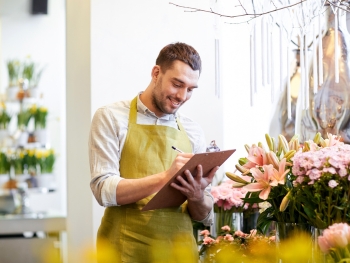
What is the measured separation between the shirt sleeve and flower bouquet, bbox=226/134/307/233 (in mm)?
511

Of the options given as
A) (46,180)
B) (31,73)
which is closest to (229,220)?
(46,180)

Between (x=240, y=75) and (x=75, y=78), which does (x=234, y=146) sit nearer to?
(x=240, y=75)

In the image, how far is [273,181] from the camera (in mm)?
1601

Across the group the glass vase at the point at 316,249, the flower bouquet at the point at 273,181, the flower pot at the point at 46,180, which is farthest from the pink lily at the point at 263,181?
the flower pot at the point at 46,180

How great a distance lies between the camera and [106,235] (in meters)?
2.24

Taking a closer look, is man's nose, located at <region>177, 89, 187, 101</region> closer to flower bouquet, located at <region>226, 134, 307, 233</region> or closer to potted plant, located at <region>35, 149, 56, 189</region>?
flower bouquet, located at <region>226, 134, 307, 233</region>

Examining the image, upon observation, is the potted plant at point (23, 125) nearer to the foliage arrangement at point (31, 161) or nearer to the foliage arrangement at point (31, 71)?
the foliage arrangement at point (31, 161)

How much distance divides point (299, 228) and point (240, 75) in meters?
1.92

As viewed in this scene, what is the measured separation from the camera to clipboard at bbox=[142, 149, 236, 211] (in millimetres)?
1879

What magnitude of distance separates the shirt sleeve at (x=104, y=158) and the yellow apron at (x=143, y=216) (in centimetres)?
7

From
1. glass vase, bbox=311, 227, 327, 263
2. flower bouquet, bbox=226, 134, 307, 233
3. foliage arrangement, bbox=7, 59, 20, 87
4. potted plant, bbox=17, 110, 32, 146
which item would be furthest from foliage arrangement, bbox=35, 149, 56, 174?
glass vase, bbox=311, 227, 327, 263

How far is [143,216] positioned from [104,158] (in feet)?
0.81

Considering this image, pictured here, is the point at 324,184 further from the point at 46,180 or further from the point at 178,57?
the point at 46,180

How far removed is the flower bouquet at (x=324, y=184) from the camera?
1454mm
